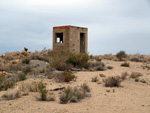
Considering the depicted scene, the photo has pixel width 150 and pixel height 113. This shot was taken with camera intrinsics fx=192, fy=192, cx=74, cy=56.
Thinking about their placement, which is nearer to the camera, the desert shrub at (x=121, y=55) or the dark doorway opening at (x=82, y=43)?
the dark doorway opening at (x=82, y=43)

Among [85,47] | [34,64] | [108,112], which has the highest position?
[85,47]

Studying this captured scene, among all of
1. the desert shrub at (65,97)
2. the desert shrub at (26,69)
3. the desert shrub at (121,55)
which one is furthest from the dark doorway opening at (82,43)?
the desert shrub at (65,97)

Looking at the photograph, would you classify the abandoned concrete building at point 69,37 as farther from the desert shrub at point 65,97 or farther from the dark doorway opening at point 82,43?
the desert shrub at point 65,97

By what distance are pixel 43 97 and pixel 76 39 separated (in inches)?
697

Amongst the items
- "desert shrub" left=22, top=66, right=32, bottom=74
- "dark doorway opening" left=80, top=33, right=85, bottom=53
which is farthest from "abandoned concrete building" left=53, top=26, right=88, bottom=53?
"desert shrub" left=22, top=66, right=32, bottom=74

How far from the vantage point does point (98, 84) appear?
10.7 m

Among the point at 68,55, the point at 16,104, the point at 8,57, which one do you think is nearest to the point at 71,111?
the point at 16,104

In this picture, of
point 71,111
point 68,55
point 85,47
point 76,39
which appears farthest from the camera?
point 85,47

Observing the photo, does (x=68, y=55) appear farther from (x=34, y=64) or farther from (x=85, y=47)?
(x=85, y=47)

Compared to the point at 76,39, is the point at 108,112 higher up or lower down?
lower down

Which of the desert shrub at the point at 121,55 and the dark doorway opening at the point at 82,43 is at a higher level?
the dark doorway opening at the point at 82,43

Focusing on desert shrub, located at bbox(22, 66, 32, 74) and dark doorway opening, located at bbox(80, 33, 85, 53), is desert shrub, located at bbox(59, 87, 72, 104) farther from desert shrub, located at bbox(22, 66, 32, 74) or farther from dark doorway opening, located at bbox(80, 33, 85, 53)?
dark doorway opening, located at bbox(80, 33, 85, 53)

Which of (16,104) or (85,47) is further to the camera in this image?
(85,47)

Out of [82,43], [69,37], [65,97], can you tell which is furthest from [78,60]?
[65,97]
